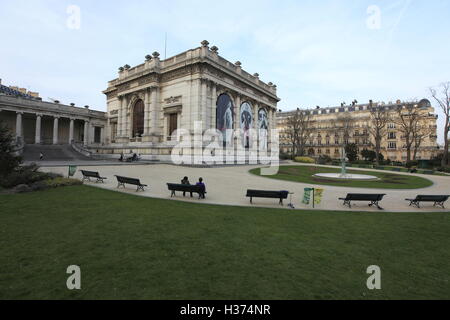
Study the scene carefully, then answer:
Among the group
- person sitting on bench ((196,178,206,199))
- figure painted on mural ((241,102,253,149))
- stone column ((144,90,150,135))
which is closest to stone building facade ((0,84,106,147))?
stone column ((144,90,150,135))

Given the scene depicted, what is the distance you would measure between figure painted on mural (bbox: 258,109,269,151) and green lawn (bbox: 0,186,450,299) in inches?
1586

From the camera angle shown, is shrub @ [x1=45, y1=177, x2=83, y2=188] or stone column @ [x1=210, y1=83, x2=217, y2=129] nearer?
shrub @ [x1=45, y1=177, x2=83, y2=188]

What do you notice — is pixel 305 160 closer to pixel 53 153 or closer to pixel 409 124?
pixel 409 124

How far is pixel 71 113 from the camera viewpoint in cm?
4512

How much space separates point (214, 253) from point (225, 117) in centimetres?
3407

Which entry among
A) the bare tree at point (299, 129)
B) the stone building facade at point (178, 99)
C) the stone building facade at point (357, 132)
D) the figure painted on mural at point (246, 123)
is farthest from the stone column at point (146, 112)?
the stone building facade at point (357, 132)

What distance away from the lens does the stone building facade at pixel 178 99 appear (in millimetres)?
33469

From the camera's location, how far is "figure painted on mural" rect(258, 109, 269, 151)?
4818cm

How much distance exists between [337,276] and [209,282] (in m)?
2.42

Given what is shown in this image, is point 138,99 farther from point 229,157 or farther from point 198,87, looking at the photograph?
point 229,157

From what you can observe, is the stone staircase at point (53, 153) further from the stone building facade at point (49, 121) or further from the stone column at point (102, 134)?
the stone column at point (102, 134)

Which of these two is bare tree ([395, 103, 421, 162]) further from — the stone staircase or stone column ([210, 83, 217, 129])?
the stone staircase
